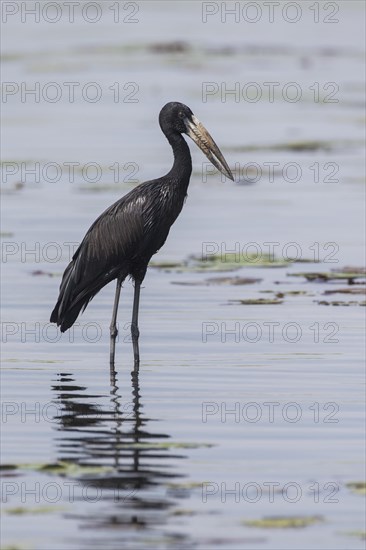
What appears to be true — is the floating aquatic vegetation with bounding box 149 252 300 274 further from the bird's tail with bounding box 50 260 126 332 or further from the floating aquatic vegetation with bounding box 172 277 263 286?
the bird's tail with bounding box 50 260 126 332

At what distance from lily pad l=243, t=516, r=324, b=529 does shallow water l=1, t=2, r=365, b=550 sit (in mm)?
18

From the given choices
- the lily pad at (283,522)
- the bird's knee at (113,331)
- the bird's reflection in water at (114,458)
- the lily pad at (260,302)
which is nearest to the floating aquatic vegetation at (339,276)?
the lily pad at (260,302)

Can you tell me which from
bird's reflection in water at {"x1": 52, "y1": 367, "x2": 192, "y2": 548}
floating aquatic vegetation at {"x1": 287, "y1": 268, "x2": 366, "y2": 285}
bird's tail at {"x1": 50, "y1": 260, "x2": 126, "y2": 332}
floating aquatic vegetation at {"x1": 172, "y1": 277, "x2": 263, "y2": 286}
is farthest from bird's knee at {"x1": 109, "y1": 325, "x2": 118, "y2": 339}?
floating aquatic vegetation at {"x1": 287, "y1": 268, "x2": 366, "y2": 285}

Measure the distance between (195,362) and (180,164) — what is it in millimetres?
1899

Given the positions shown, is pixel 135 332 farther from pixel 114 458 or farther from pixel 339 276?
pixel 339 276

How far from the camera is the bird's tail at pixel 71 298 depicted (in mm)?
15109

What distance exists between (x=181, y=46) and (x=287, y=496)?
128 feet

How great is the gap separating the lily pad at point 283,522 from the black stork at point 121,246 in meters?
4.92

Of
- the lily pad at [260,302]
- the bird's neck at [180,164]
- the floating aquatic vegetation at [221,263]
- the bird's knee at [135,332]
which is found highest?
the bird's neck at [180,164]

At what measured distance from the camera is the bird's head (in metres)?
15.8

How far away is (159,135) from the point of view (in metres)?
32.0

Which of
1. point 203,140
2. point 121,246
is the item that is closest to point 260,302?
point 203,140

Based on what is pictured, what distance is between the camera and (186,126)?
15.8 metres

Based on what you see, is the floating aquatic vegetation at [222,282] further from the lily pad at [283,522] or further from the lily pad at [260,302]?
the lily pad at [283,522]
